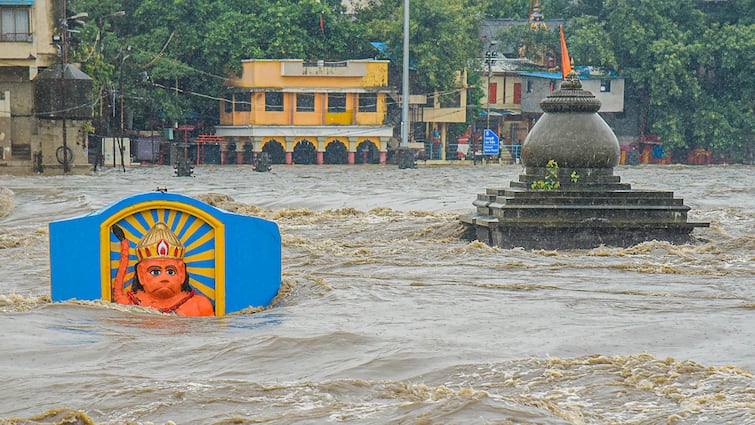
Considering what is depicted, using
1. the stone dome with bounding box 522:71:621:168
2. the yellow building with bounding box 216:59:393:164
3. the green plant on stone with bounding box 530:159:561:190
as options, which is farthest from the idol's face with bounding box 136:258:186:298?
the yellow building with bounding box 216:59:393:164

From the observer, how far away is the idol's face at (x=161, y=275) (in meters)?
9.72

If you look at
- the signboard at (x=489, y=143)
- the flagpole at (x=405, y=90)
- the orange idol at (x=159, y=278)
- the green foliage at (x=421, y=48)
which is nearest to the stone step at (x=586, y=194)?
the orange idol at (x=159, y=278)

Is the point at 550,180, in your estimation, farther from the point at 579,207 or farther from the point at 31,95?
the point at 31,95

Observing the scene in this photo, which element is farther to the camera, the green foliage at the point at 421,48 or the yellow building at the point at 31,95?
the green foliage at the point at 421,48

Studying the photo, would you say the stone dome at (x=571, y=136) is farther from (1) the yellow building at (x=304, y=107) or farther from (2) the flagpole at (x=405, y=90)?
(1) the yellow building at (x=304, y=107)

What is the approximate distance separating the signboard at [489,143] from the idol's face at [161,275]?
4541 cm

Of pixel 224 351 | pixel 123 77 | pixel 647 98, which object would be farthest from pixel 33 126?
pixel 224 351

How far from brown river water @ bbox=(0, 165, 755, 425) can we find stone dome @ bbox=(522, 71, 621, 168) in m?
1.42

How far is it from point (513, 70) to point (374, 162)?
341 inches

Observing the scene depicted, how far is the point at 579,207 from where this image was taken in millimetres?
16359

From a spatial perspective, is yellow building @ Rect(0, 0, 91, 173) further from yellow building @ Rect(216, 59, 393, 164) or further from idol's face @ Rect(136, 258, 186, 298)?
idol's face @ Rect(136, 258, 186, 298)

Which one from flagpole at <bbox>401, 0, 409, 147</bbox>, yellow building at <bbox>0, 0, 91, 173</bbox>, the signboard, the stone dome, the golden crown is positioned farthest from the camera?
the signboard

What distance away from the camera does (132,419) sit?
22.3ft

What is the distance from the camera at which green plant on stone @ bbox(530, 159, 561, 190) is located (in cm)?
1666
